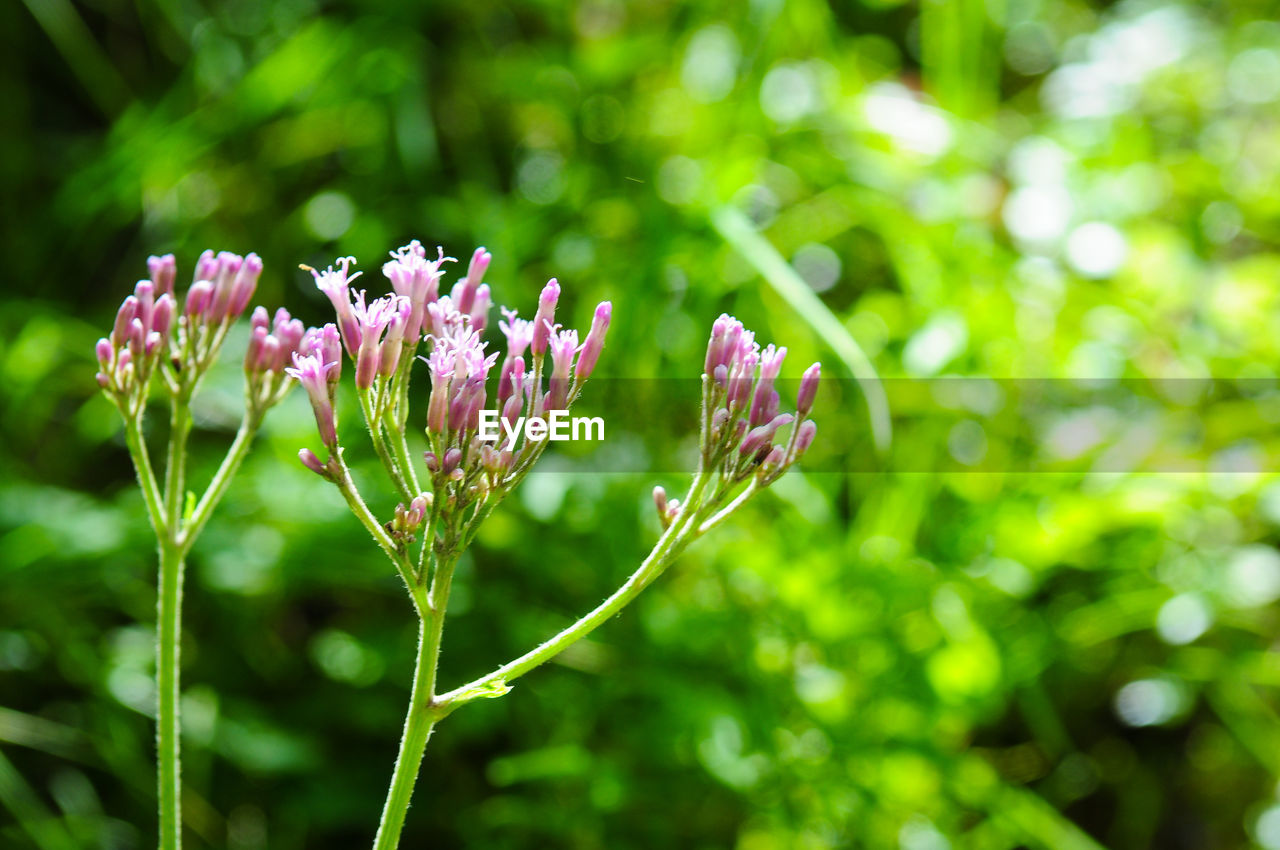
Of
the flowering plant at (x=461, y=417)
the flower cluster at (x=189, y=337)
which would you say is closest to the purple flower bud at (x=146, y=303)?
the flower cluster at (x=189, y=337)

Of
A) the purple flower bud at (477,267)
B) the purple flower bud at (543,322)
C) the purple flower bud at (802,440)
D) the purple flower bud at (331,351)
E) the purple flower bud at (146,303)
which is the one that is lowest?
the purple flower bud at (802,440)

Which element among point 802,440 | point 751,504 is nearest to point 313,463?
point 802,440

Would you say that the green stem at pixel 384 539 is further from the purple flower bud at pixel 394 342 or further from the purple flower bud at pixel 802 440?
the purple flower bud at pixel 802 440

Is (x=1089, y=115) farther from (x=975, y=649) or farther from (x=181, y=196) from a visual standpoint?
(x=181, y=196)

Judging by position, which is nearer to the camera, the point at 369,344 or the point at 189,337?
the point at 369,344

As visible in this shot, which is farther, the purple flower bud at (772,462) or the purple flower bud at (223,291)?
the purple flower bud at (223,291)

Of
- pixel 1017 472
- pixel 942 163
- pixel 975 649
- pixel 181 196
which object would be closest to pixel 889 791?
Result: pixel 975 649

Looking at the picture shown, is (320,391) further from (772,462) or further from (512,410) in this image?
(772,462)
